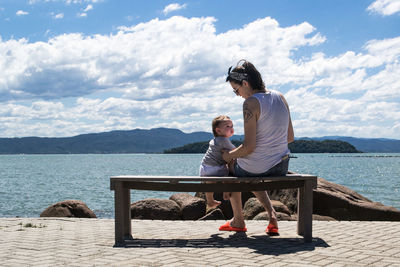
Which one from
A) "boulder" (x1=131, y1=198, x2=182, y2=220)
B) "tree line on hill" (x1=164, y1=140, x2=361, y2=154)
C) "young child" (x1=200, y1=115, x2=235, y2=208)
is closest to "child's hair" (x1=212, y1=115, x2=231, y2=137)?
"young child" (x1=200, y1=115, x2=235, y2=208)

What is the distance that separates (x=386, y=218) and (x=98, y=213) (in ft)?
42.8

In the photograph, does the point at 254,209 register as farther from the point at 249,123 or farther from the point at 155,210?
the point at 249,123

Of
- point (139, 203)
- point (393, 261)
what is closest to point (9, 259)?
point (393, 261)

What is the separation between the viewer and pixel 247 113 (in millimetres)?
5387

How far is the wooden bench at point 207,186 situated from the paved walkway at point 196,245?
0.28 meters

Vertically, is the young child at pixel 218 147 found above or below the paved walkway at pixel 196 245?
above

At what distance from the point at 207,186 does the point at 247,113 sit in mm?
951

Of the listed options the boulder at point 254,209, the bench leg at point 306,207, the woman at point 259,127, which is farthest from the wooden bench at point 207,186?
the boulder at point 254,209

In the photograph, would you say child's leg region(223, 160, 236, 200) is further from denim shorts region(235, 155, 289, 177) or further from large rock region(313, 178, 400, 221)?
large rock region(313, 178, 400, 221)

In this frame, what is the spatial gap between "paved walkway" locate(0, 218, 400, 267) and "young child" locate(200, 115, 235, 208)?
84 centimetres

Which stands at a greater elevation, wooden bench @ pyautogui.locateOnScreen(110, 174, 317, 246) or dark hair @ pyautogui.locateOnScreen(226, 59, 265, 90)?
dark hair @ pyautogui.locateOnScreen(226, 59, 265, 90)

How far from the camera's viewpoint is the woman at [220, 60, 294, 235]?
538 centimetres

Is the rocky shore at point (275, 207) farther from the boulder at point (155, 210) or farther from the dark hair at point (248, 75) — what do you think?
the dark hair at point (248, 75)

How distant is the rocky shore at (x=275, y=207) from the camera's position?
33.2 feet
